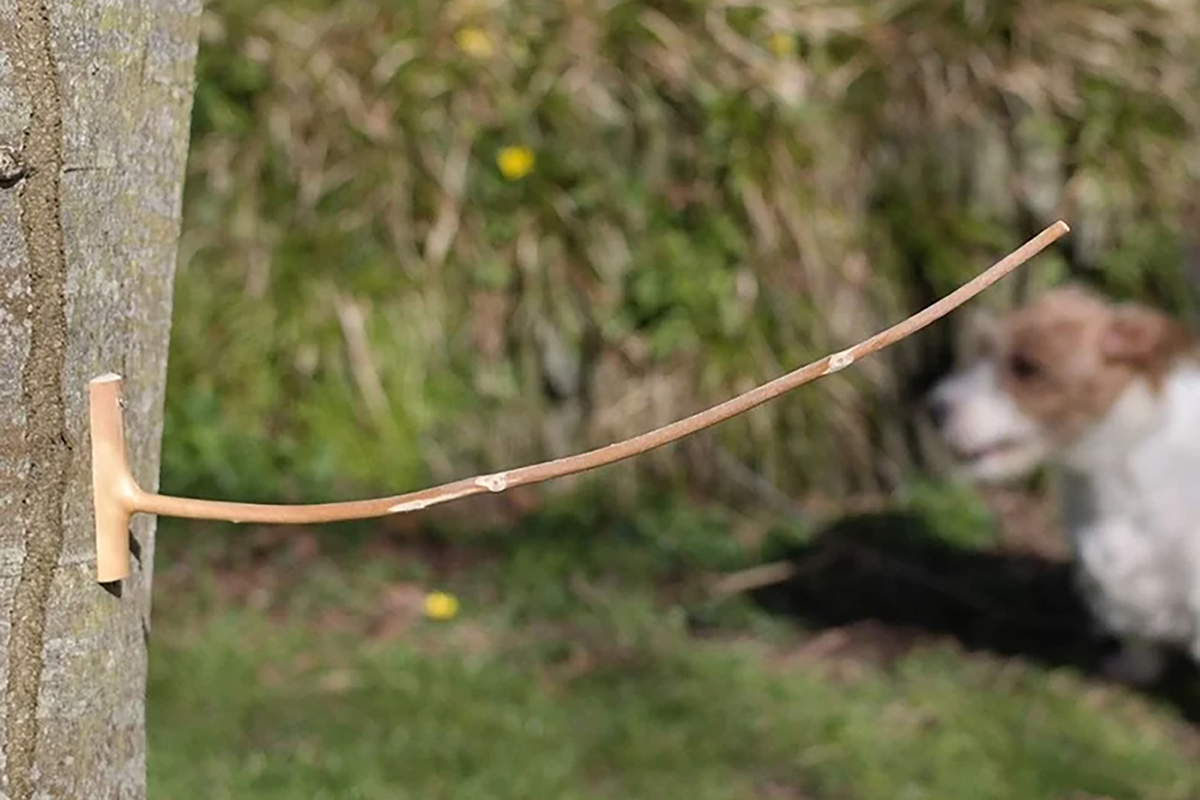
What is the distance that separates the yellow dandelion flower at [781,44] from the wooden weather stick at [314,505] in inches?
187

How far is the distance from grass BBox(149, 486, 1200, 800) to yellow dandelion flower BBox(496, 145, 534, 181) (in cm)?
127

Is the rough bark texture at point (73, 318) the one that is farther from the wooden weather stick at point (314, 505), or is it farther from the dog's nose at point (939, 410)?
the dog's nose at point (939, 410)

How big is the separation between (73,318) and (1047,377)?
371cm

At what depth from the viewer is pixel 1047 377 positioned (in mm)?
4555

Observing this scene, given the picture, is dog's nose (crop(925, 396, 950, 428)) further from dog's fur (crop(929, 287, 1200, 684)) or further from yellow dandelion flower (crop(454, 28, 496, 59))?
yellow dandelion flower (crop(454, 28, 496, 59))

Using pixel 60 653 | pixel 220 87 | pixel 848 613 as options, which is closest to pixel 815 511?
pixel 848 613

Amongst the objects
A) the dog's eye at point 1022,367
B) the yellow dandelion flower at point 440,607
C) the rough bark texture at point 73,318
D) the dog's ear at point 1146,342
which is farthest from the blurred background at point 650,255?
the rough bark texture at point 73,318

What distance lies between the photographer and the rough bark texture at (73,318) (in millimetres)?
1176

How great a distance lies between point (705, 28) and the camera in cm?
594

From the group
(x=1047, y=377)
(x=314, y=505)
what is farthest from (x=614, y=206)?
(x=314, y=505)

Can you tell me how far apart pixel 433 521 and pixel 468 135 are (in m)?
1.35

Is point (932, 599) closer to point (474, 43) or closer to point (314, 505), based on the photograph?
point (474, 43)

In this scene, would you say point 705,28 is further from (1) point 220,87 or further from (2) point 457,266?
(1) point 220,87

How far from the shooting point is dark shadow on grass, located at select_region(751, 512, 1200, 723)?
15.7ft
